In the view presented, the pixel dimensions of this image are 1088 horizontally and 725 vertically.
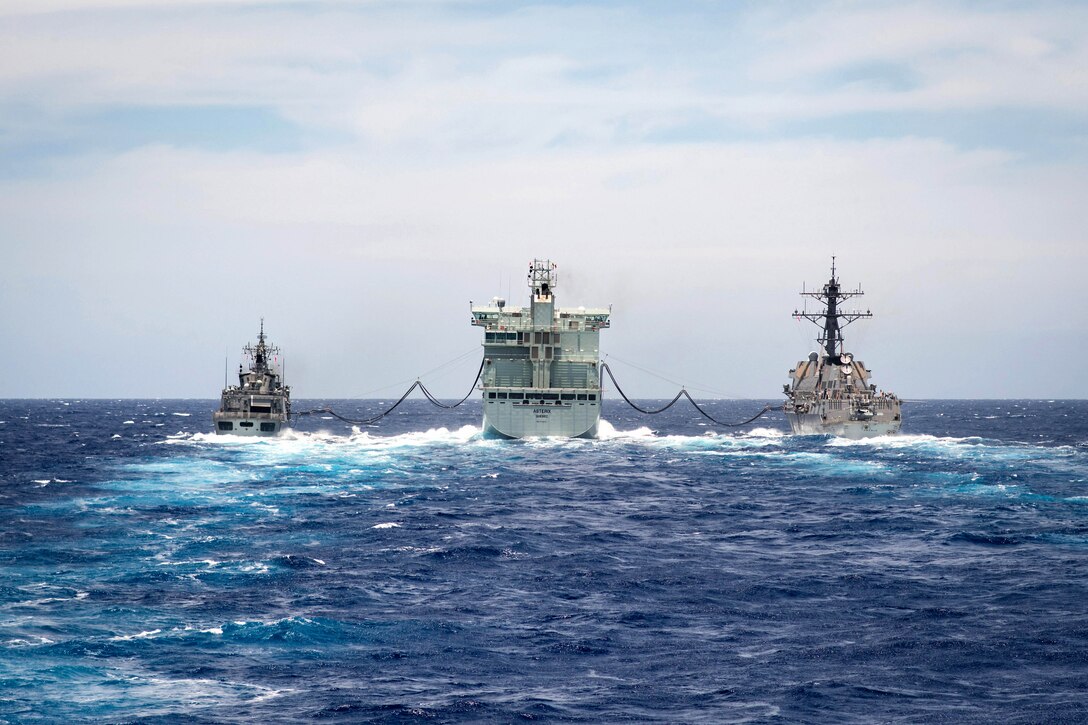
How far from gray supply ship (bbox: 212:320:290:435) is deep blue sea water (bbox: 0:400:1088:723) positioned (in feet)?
133

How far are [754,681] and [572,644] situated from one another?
4739 mm

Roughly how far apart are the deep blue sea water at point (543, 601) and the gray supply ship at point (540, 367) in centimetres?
3270

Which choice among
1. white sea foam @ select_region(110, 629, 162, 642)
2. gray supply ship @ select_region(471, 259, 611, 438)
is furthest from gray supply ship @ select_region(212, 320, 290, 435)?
white sea foam @ select_region(110, 629, 162, 642)

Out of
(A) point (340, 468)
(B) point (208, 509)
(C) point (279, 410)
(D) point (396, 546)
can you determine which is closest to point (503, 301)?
(C) point (279, 410)

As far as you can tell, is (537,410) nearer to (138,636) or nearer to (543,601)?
(543,601)

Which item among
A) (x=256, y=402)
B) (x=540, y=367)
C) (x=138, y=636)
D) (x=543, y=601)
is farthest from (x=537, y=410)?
(x=138, y=636)

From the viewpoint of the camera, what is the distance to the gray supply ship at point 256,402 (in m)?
105

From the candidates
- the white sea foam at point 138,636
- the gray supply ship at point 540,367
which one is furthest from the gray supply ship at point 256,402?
the white sea foam at point 138,636

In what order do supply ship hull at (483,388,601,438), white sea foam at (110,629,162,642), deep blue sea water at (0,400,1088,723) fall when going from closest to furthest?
deep blue sea water at (0,400,1088,723) → white sea foam at (110,629,162,642) → supply ship hull at (483,388,601,438)

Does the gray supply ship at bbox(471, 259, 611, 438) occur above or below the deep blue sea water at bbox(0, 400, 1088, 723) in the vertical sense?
above

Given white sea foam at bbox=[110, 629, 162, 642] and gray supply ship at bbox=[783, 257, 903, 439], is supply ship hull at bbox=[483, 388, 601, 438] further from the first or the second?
white sea foam at bbox=[110, 629, 162, 642]

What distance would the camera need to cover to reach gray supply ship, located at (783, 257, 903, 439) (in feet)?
332

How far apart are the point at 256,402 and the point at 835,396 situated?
185 feet

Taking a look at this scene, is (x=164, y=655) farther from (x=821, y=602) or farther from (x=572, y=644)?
(x=821, y=602)
